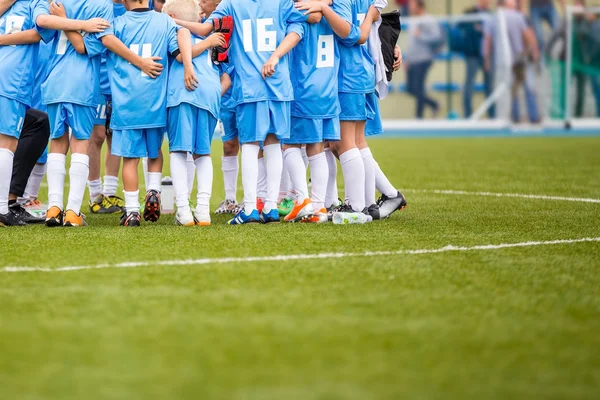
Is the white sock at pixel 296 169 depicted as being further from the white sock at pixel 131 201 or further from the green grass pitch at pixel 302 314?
the white sock at pixel 131 201

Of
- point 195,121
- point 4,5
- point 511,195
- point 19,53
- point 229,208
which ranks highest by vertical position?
point 4,5

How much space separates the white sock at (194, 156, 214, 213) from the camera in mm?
6234

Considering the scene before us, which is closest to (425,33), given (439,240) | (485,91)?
(485,91)

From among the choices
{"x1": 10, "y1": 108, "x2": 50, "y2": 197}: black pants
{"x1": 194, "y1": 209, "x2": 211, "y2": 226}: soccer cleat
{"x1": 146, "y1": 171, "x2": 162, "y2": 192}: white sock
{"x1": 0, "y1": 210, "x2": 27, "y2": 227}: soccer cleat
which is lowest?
{"x1": 194, "y1": 209, "x2": 211, "y2": 226}: soccer cleat

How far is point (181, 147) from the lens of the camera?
6094 mm

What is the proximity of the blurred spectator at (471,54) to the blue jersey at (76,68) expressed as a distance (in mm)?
14240

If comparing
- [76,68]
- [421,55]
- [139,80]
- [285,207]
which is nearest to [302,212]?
[285,207]

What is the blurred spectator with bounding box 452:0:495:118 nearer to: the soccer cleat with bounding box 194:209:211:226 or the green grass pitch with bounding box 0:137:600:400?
the green grass pitch with bounding box 0:137:600:400

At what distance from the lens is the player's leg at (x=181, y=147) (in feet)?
20.0

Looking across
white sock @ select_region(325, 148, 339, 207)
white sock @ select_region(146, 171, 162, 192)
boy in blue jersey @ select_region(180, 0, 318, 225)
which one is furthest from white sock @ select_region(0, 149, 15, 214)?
white sock @ select_region(325, 148, 339, 207)

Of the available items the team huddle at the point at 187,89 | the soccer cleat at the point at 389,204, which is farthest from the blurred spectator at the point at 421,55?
the team huddle at the point at 187,89

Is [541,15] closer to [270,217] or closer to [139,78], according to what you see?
[270,217]

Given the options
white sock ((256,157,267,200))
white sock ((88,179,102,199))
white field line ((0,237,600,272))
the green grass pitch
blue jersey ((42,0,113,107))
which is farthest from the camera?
white sock ((88,179,102,199))

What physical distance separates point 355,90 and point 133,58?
148cm
